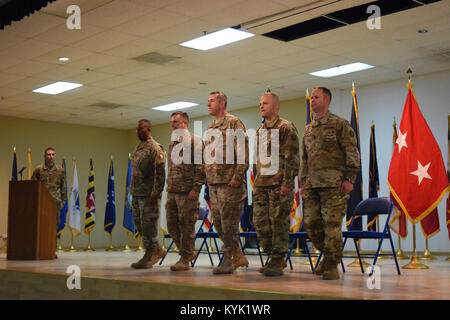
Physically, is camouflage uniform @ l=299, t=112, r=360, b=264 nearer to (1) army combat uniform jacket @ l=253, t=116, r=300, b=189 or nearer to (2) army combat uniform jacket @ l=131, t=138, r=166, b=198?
(1) army combat uniform jacket @ l=253, t=116, r=300, b=189

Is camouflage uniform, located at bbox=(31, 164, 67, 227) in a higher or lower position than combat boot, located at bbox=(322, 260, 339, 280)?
higher

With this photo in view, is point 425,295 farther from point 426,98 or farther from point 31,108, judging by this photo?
point 31,108

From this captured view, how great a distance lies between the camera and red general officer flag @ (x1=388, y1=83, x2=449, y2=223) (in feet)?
23.5

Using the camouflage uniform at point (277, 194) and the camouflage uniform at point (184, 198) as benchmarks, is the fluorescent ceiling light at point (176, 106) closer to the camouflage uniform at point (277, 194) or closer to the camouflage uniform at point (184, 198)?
the camouflage uniform at point (184, 198)

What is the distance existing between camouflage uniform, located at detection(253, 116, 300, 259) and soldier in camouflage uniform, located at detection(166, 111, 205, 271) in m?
0.81

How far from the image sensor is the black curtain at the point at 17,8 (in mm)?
6959

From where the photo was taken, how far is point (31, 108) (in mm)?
14242

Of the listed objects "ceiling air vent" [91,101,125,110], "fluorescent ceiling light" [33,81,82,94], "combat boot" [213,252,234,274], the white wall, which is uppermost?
"fluorescent ceiling light" [33,81,82,94]

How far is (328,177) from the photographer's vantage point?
16.7 ft

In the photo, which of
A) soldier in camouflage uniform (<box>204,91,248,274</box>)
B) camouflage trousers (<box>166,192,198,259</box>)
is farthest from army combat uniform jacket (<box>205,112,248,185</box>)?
camouflage trousers (<box>166,192,198,259</box>)

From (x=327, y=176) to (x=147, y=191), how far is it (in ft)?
7.35

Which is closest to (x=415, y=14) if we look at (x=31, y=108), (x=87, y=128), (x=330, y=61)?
(x=330, y=61)
